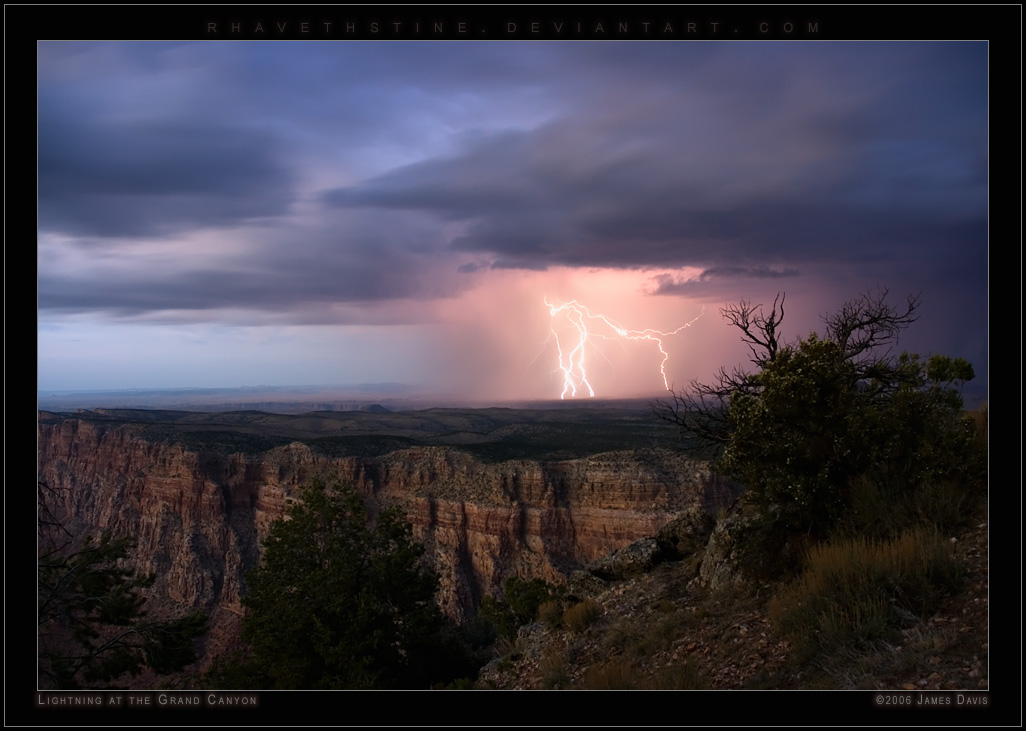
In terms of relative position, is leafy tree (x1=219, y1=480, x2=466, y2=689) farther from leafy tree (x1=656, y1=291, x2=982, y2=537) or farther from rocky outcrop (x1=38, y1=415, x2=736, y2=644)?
rocky outcrop (x1=38, y1=415, x2=736, y2=644)

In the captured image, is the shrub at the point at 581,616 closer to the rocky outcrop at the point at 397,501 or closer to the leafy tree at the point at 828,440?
the leafy tree at the point at 828,440

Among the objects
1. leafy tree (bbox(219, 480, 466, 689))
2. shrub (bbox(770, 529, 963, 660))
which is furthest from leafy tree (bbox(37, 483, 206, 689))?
shrub (bbox(770, 529, 963, 660))

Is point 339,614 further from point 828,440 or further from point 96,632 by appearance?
point 828,440

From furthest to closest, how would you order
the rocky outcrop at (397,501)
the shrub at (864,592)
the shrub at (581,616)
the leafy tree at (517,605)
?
the rocky outcrop at (397,501) → the leafy tree at (517,605) → the shrub at (581,616) → the shrub at (864,592)

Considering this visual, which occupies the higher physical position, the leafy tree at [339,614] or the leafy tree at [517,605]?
the leafy tree at [339,614]

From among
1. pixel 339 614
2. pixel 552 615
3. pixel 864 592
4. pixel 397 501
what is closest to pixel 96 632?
pixel 339 614

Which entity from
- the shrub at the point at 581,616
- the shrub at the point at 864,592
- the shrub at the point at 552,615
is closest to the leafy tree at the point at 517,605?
the shrub at the point at 552,615
